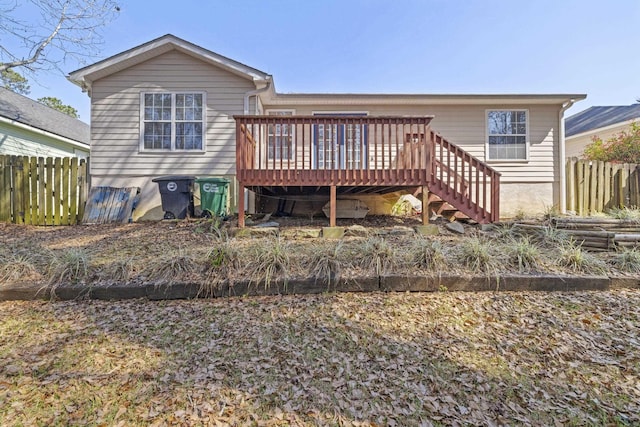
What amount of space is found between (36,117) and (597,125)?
75.8ft

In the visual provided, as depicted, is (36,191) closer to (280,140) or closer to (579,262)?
(280,140)

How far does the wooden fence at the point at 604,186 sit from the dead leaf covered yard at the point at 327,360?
6.26 metres

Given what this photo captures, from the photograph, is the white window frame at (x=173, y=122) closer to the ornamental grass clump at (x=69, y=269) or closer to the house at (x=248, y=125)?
the house at (x=248, y=125)

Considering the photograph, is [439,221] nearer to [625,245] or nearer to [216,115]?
[625,245]

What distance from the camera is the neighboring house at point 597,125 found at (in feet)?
41.4

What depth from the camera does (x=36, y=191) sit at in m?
7.32

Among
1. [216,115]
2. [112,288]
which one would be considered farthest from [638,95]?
[112,288]

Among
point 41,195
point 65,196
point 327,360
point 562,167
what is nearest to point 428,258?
point 327,360

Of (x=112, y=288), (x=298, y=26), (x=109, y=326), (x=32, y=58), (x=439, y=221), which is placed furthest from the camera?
(x=298, y=26)

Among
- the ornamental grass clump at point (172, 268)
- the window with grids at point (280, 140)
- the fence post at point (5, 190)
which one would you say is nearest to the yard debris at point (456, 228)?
the window with grids at point (280, 140)

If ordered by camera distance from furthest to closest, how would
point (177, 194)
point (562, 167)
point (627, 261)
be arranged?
point (562, 167) → point (177, 194) → point (627, 261)

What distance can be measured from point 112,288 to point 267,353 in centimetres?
216

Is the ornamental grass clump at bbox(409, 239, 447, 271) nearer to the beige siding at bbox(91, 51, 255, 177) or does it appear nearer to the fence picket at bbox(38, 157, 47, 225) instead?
the beige siding at bbox(91, 51, 255, 177)

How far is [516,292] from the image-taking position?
11.9ft
